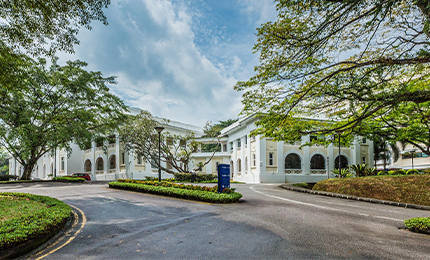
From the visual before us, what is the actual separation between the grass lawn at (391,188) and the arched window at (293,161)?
15.8 meters

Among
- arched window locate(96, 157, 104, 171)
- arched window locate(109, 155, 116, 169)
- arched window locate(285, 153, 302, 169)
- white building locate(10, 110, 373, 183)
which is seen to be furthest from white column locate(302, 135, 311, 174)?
arched window locate(96, 157, 104, 171)

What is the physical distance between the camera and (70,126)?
25.0m

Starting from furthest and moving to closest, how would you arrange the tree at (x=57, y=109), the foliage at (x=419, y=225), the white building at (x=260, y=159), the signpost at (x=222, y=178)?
the white building at (x=260, y=159), the tree at (x=57, y=109), the signpost at (x=222, y=178), the foliage at (x=419, y=225)

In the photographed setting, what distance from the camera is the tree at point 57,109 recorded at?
23.5 meters

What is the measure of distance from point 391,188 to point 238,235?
10.5m

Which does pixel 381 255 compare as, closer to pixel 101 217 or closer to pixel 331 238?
pixel 331 238

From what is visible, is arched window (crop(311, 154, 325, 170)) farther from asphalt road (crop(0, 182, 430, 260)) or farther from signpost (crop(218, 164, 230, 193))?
asphalt road (crop(0, 182, 430, 260))

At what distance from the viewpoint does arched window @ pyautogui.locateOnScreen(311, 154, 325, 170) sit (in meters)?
32.7

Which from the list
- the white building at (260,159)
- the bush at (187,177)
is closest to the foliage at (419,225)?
the white building at (260,159)

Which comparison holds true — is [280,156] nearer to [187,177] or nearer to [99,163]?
[187,177]

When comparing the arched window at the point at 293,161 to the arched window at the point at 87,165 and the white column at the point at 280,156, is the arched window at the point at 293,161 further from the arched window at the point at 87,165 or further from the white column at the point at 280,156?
the arched window at the point at 87,165

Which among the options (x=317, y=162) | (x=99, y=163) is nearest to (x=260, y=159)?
(x=317, y=162)

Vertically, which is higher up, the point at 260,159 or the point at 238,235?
the point at 260,159

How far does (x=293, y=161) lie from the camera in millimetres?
31953
